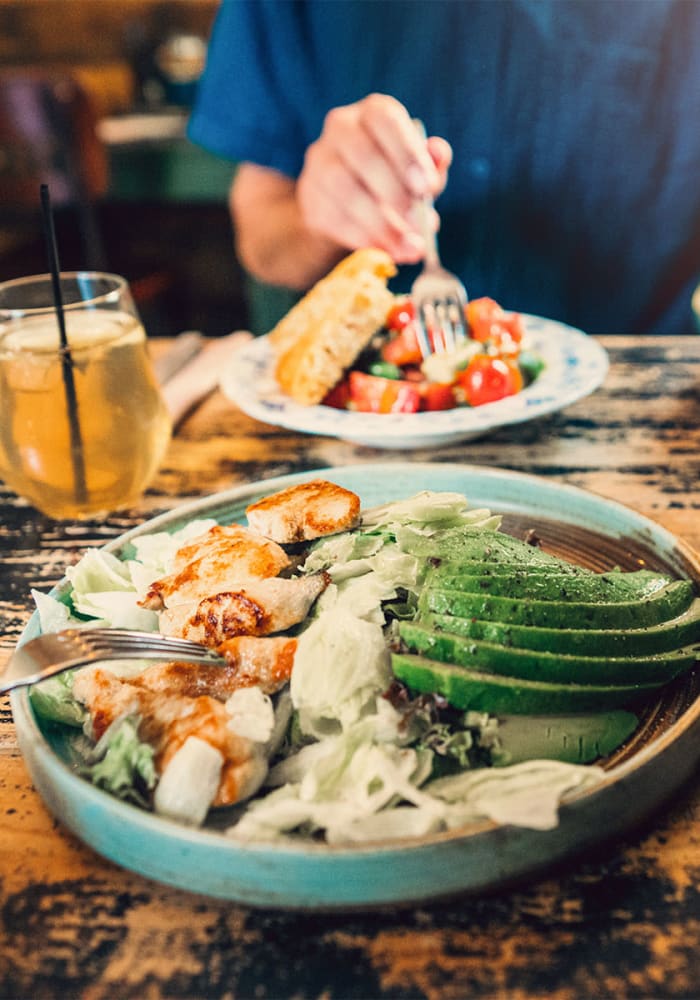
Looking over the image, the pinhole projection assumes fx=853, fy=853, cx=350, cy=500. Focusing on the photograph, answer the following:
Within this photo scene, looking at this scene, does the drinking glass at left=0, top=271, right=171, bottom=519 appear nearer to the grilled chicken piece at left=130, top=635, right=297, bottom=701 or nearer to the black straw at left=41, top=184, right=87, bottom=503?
the black straw at left=41, top=184, right=87, bottom=503

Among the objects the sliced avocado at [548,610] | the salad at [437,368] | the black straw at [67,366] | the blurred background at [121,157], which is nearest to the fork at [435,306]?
the salad at [437,368]

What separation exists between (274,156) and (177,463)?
1.87m

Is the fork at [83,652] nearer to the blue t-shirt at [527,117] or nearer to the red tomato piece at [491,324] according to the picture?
the red tomato piece at [491,324]

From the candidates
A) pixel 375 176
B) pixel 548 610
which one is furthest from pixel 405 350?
pixel 548 610

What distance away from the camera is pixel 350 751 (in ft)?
2.87

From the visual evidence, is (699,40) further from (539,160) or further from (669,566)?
(669,566)

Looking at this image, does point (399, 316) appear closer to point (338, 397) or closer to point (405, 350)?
point (405, 350)

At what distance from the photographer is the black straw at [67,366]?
1.36 m

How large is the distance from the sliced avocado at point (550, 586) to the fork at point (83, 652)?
28cm

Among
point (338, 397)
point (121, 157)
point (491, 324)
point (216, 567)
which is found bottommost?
point (121, 157)

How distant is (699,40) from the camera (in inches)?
115

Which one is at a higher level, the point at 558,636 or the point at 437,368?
the point at 558,636

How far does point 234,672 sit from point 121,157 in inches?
249

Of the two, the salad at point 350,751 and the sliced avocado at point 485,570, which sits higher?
the sliced avocado at point 485,570
